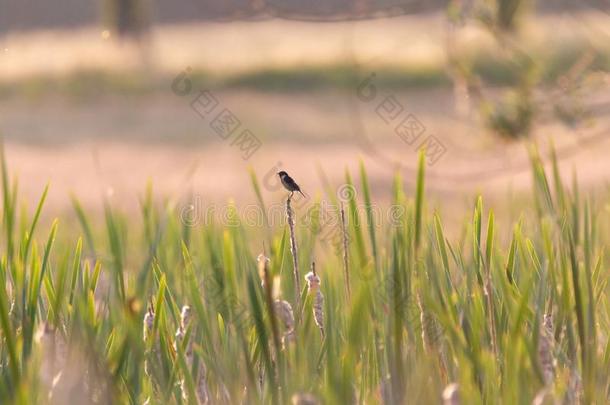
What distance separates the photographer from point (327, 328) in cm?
105

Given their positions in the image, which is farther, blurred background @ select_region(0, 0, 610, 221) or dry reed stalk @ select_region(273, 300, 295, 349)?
blurred background @ select_region(0, 0, 610, 221)

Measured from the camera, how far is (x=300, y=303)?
1.12 meters

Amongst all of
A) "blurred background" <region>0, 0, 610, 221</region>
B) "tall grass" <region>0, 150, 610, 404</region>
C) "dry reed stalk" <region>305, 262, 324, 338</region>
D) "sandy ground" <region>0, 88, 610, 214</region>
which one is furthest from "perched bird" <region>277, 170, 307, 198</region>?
"sandy ground" <region>0, 88, 610, 214</region>

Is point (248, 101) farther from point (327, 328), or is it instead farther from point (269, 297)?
point (269, 297)

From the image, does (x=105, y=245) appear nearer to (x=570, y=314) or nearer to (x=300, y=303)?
(x=300, y=303)

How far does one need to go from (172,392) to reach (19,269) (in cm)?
20

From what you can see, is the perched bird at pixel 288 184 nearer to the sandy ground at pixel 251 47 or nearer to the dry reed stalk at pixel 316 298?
the dry reed stalk at pixel 316 298

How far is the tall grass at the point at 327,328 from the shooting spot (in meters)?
0.95

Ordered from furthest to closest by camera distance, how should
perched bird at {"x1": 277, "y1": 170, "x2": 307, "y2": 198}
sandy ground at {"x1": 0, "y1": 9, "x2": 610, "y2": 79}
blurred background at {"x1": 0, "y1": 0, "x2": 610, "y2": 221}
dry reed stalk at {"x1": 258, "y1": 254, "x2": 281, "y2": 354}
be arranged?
sandy ground at {"x1": 0, "y1": 9, "x2": 610, "y2": 79}
blurred background at {"x1": 0, "y1": 0, "x2": 610, "y2": 221}
perched bird at {"x1": 277, "y1": 170, "x2": 307, "y2": 198}
dry reed stalk at {"x1": 258, "y1": 254, "x2": 281, "y2": 354}

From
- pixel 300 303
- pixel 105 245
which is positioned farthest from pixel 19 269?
pixel 105 245

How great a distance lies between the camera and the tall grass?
954 millimetres

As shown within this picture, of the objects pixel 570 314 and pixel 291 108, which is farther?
pixel 291 108

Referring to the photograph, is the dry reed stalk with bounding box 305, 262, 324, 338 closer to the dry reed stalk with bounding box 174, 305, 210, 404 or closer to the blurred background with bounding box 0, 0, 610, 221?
the dry reed stalk with bounding box 174, 305, 210, 404

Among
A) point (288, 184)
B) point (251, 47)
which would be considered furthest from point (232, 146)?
point (288, 184)
